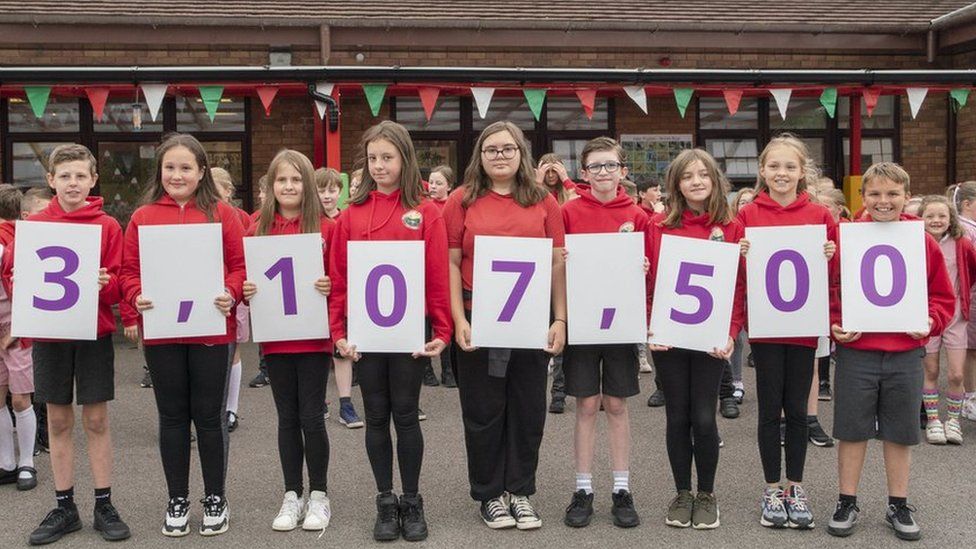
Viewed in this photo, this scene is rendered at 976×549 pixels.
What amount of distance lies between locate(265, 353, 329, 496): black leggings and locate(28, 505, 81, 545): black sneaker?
1019 mm

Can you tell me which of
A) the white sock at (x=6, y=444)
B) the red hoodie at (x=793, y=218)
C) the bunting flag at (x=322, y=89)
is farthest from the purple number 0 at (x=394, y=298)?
the bunting flag at (x=322, y=89)

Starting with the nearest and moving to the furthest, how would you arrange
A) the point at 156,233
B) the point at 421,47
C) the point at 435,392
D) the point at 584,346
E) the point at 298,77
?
the point at 156,233
the point at 584,346
the point at 435,392
the point at 298,77
the point at 421,47

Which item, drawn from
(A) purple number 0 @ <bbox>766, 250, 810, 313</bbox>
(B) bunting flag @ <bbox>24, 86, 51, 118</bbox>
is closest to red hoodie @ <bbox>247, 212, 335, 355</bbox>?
(A) purple number 0 @ <bbox>766, 250, 810, 313</bbox>

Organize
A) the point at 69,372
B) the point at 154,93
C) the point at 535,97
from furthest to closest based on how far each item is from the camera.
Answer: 1. the point at 535,97
2. the point at 154,93
3. the point at 69,372

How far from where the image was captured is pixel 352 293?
4.13m

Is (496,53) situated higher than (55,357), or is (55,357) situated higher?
(496,53)

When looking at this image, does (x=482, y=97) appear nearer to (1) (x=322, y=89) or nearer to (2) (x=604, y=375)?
(1) (x=322, y=89)

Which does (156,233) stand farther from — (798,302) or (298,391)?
(798,302)

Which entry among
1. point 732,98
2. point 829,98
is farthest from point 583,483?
point 829,98

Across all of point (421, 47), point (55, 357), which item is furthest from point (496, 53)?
point (55, 357)

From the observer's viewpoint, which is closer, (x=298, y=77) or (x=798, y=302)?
(x=798, y=302)

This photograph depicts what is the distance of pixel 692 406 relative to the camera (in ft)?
14.0

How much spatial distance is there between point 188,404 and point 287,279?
74 centimetres

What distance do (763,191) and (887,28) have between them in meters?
8.69
